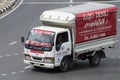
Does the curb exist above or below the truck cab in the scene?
below

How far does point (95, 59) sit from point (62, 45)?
8.29 ft

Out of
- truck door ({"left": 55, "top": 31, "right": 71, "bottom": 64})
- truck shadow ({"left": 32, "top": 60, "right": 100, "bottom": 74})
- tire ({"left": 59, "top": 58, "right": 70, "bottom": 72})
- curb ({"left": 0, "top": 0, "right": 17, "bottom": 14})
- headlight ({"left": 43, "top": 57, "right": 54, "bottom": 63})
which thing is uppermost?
truck door ({"left": 55, "top": 31, "right": 71, "bottom": 64})

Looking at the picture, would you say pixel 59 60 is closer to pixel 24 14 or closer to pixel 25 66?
pixel 25 66

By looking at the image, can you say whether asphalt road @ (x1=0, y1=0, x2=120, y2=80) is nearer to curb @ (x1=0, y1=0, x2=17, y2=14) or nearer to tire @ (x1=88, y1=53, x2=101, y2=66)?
tire @ (x1=88, y1=53, x2=101, y2=66)

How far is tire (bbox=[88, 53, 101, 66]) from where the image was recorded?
2727 centimetres

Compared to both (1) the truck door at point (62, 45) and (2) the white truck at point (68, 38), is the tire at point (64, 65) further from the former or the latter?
(1) the truck door at point (62, 45)

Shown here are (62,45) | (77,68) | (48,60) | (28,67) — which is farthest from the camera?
(77,68)

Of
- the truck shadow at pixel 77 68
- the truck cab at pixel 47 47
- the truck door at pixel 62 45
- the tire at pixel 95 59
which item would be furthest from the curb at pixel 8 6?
the truck door at pixel 62 45

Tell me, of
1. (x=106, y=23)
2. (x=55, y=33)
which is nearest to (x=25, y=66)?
(x=55, y=33)

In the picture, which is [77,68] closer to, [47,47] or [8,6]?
[47,47]

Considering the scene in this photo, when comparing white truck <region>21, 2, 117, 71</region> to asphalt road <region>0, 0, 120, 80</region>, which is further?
white truck <region>21, 2, 117, 71</region>

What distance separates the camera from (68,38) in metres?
25.9

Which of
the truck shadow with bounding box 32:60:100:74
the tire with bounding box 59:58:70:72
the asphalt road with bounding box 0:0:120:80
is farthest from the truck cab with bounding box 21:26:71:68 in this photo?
the truck shadow with bounding box 32:60:100:74

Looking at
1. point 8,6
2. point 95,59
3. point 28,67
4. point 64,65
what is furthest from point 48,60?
point 8,6
